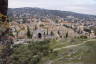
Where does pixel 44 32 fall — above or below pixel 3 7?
below

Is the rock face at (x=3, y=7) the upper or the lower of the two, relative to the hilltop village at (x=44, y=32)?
upper

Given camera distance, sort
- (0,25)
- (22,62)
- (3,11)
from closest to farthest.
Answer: (0,25), (3,11), (22,62)

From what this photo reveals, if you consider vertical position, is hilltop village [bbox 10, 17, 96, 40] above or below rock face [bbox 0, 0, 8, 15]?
below

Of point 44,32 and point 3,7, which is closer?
point 3,7

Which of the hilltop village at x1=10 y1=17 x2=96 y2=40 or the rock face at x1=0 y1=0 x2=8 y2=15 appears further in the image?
the hilltop village at x1=10 y1=17 x2=96 y2=40

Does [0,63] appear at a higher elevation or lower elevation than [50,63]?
higher

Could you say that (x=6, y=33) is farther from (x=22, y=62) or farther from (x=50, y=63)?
(x=50, y=63)

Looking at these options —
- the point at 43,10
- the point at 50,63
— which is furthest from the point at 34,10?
the point at 50,63

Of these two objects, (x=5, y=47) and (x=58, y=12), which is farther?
(x=58, y=12)

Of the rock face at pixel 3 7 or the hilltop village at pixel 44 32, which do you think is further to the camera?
the hilltop village at pixel 44 32

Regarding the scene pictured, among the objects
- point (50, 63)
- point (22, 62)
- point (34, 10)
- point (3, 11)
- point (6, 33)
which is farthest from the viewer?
point (34, 10)
